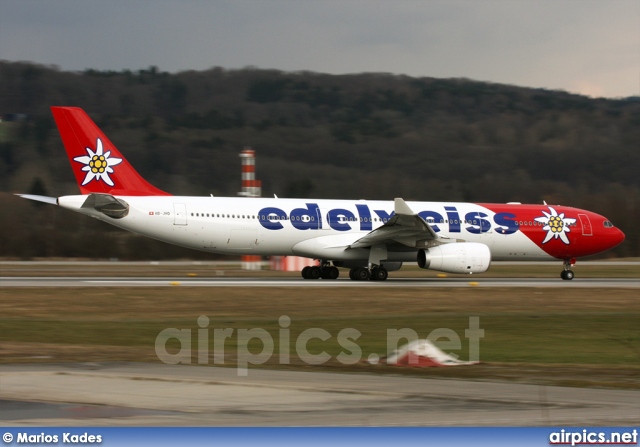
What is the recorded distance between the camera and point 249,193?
43.9 metres

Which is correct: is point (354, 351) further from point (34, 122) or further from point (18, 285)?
point (34, 122)

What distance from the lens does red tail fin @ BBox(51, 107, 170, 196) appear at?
31.4 m

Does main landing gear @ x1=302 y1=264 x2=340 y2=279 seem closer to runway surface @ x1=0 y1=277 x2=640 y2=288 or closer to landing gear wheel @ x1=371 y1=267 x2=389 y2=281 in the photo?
runway surface @ x1=0 y1=277 x2=640 y2=288

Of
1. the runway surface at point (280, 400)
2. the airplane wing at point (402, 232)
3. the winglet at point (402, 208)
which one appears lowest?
the runway surface at point (280, 400)

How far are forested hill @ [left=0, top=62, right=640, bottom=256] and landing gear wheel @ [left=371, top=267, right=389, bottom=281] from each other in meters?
32.2

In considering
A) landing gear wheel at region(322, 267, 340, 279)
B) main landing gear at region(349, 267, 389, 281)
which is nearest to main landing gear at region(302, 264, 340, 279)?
landing gear wheel at region(322, 267, 340, 279)

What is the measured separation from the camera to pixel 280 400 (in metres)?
9.97

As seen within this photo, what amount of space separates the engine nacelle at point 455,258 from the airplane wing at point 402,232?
0.56 m

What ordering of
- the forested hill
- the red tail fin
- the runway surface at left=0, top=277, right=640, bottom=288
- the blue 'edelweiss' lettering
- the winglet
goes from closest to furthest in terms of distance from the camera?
1. the runway surface at left=0, top=277, right=640, bottom=288
2. the winglet
3. the red tail fin
4. the blue 'edelweiss' lettering
5. the forested hill

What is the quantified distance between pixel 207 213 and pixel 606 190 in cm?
5168

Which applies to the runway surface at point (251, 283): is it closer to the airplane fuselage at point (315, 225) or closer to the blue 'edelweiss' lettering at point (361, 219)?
the airplane fuselage at point (315, 225)

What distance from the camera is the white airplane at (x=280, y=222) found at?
3131 centimetres

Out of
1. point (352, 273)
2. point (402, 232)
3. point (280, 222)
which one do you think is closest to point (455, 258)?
point (402, 232)
